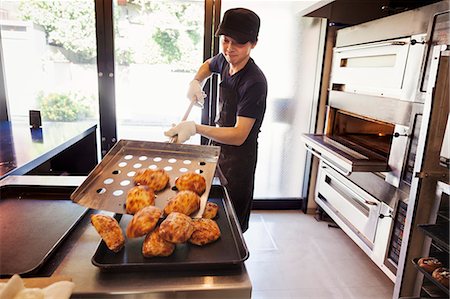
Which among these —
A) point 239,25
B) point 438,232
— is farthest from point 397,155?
point 239,25

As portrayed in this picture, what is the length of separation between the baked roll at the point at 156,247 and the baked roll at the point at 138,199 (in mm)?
87

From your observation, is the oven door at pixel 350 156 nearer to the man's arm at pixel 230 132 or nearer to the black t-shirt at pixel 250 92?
the black t-shirt at pixel 250 92

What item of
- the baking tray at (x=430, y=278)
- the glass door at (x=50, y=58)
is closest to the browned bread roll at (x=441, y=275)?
the baking tray at (x=430, y=278)

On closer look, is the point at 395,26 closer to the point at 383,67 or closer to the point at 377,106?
the point at 383,67

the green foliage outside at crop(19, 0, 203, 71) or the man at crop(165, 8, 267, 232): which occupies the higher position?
the green foliage outside at crop(19, 0, 203, 71)

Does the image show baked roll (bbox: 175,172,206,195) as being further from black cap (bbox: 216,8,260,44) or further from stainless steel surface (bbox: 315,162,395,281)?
stainless steel surface (bbox: 315,162,395,281)

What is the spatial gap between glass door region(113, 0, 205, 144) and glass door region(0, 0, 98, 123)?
227mm

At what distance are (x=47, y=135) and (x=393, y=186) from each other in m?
2.07

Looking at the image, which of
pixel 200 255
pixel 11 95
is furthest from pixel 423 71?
pixel 11 95

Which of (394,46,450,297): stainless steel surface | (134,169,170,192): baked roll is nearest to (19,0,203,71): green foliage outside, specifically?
(394,46,450,297): stainless steel surface

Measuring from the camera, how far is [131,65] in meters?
2.48

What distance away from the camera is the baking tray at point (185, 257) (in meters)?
0.64

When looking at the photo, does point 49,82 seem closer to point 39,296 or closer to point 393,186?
point 39,296

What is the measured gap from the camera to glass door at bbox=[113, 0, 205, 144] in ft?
7.88
